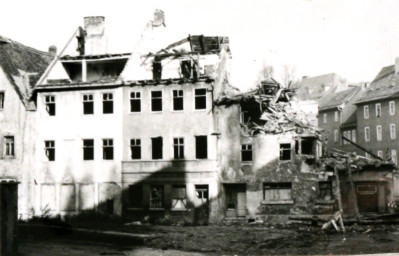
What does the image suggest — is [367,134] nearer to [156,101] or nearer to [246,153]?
[246,153]

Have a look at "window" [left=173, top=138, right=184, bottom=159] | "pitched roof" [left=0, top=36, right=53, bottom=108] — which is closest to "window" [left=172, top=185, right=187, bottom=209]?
"window" [left=173, top=138, right=184, bottom=159]

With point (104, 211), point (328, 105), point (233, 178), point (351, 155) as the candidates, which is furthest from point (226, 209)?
point (328, 105)

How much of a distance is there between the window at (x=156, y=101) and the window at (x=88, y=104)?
2553mm

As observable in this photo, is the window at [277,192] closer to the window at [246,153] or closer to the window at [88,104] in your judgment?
the window at [246,153]

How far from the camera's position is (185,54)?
20125 mm

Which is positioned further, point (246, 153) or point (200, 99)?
point (246, 153)

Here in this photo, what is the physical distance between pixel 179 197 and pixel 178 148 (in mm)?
2066

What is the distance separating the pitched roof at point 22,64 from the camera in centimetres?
1304

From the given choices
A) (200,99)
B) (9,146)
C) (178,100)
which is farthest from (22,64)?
(200,99)

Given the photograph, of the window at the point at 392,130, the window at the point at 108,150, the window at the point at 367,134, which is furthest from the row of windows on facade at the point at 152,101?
the window at the point at 367,134

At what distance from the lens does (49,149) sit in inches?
686

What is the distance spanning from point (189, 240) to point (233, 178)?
626cm

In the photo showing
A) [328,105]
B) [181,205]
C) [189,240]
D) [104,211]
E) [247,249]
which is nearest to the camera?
[247,249]

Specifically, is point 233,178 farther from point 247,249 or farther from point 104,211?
point 247,249
